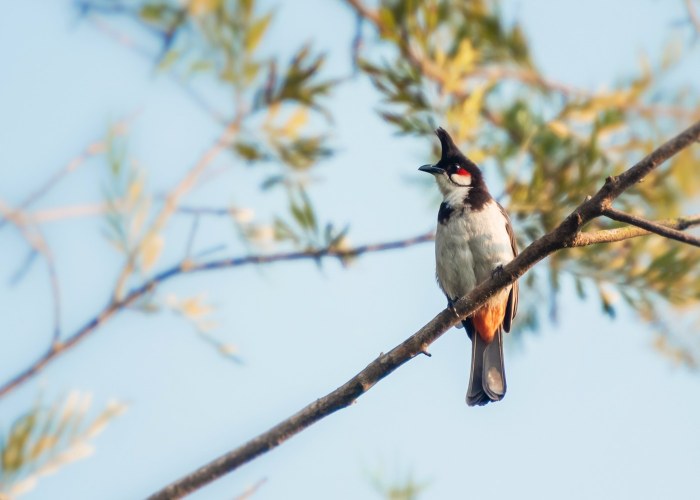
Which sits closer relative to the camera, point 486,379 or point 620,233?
point 620,233

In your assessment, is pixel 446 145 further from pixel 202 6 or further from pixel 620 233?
pixel 620 233

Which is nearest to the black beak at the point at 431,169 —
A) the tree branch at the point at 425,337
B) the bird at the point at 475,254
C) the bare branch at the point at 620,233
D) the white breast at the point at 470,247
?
the bird at the point at 475,254

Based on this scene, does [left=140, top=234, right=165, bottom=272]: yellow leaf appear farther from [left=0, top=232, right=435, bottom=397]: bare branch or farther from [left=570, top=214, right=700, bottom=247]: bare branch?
[left=570, top=214, right=700, bottom=247]: bare branch

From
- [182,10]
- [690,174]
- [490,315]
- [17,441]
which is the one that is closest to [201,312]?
[17,441]

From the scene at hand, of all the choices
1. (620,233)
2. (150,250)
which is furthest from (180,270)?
(620,233)

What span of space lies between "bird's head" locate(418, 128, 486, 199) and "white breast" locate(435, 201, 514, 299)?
147 mm

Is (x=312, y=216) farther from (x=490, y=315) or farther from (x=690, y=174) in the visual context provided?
(x=690, y=174)

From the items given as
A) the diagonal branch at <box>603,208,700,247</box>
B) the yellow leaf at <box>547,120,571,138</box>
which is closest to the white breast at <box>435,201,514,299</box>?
the yellow leaf at <box>547,120,571,138</box>

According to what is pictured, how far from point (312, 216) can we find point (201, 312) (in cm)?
41

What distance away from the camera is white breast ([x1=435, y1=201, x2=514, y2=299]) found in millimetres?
3375

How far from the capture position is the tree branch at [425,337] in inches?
66.8

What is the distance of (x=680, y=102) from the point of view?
3.51 metres

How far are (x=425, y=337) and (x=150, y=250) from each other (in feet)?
3.09

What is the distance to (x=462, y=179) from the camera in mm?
3654
